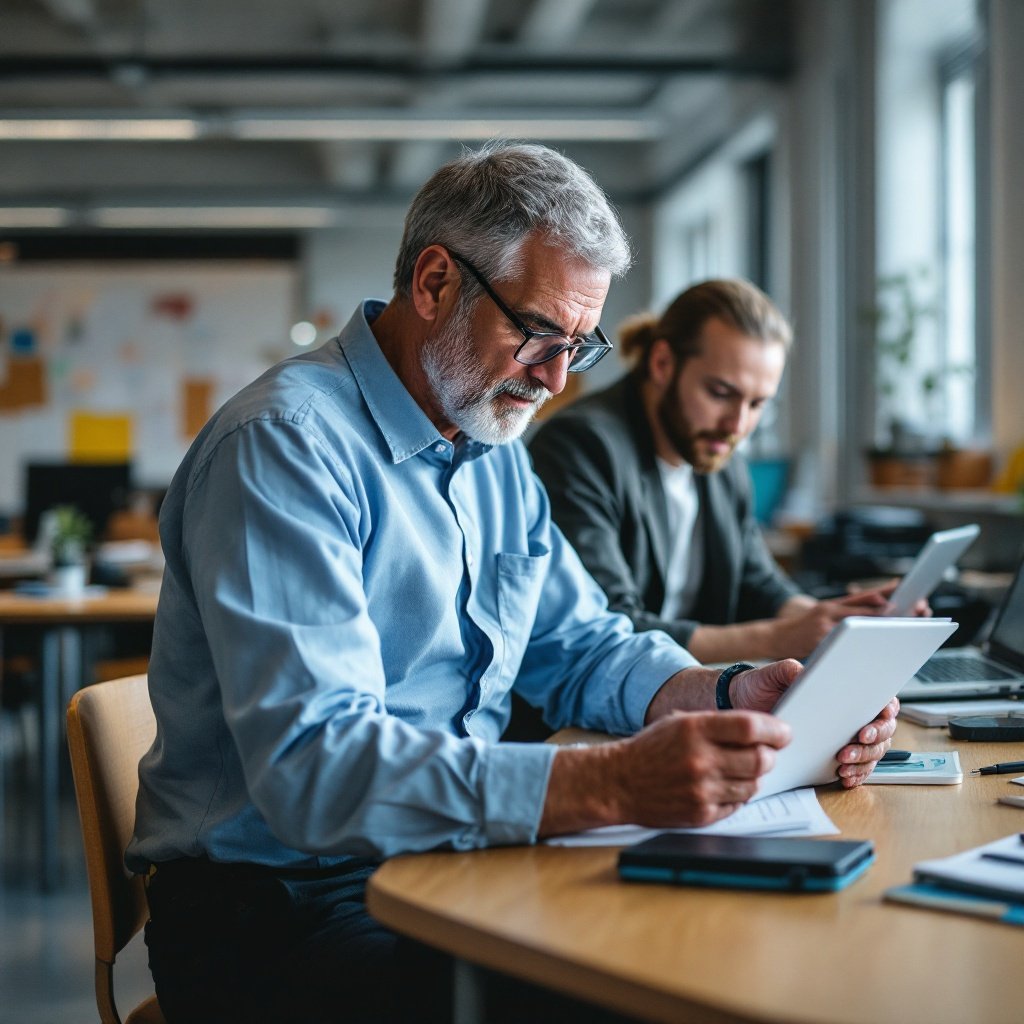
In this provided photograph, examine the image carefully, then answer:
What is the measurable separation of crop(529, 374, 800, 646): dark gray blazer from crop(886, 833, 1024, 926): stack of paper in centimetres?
109

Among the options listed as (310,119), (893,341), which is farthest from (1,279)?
(893,341)

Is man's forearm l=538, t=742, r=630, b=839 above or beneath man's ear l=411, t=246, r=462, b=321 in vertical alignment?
beneath

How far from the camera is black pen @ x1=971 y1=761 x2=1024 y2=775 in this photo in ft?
4.58

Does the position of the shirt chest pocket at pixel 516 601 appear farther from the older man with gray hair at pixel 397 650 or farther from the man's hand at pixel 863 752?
the man's hand at pixel 863 752

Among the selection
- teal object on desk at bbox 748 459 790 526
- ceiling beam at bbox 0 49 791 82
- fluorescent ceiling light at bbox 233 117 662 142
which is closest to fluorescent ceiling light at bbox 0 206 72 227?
ceiling beam at bbox 0 49 791 82

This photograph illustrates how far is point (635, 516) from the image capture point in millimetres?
2488

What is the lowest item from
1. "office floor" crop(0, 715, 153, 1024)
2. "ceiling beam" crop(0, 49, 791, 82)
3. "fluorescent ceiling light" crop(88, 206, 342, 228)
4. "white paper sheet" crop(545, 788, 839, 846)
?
"office floor" crop(0, 715, 153, 1024)

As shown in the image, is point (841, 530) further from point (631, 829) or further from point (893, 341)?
point (631, 829)

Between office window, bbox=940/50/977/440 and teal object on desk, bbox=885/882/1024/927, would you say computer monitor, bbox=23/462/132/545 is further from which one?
teal object on desk, bbox=885/882/1024/927

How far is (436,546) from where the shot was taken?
1.46 m

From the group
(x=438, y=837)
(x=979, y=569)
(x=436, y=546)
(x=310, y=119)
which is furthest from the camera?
(x=310, y=119)

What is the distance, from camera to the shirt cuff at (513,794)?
3.58ft

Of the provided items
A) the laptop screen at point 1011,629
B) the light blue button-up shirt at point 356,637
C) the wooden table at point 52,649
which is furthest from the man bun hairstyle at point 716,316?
the wooden table at point 52,649

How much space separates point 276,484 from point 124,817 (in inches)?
19.8
